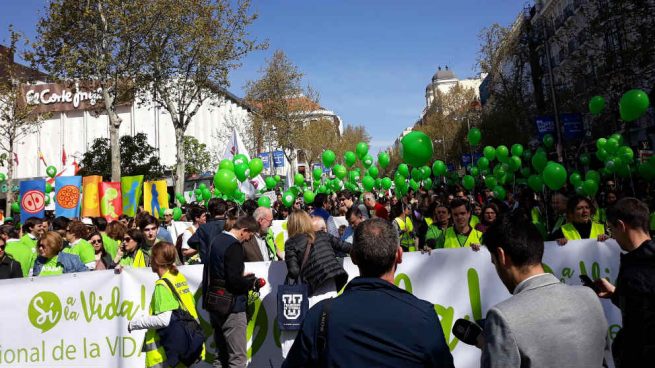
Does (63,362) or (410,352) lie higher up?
(410,352)

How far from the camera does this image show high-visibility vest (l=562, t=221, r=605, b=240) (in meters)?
5.70

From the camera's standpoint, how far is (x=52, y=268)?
19.5 feet

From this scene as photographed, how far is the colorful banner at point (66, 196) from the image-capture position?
47.4 ft

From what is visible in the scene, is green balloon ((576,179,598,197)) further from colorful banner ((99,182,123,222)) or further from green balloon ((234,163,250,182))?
colorful banner ((99,182,123,222))

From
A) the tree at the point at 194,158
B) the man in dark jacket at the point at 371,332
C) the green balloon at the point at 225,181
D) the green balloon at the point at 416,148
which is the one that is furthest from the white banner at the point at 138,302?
the tree at the point at 194,158

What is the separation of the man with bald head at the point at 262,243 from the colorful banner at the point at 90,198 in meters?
8.82

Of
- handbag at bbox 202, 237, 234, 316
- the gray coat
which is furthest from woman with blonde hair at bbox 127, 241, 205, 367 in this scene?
the gray coat

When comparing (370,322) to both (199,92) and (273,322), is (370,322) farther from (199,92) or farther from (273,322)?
(199,92)

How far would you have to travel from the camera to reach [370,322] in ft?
6.48

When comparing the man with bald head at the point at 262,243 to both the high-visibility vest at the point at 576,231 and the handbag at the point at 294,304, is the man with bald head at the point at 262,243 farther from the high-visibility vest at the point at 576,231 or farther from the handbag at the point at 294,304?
the high-visibility vest at the point at 576,231

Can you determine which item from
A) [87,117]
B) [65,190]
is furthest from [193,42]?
[87,117]

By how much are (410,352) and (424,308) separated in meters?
0.18

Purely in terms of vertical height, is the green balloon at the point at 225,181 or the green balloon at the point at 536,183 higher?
the green balloon at the point at 225,181

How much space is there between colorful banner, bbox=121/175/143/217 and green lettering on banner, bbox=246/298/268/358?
10.2m
